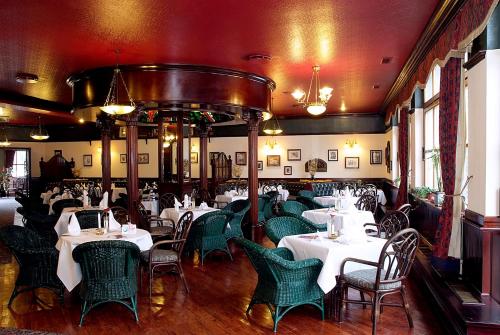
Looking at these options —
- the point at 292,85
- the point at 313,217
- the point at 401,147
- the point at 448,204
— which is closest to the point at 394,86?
the point at 401,147

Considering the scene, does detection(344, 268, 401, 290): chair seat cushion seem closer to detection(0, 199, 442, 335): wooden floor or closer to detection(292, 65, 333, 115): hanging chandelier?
detection(0, 199, 442, 335): wooden floor

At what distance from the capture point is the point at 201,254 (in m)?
6.77

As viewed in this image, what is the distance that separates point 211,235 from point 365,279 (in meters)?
3.30

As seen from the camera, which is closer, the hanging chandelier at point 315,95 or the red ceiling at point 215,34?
the red ceiling at point 215,34

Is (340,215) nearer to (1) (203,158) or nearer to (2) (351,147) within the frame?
(1) (203,158)

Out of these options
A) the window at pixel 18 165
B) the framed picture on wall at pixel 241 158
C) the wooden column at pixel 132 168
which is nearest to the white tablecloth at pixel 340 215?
the wooden column at pixel 132 168

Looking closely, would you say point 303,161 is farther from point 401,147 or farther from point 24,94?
point 24,94

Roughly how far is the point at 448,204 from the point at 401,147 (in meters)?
4.67

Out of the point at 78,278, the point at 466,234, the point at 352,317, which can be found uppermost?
the point at 466,234

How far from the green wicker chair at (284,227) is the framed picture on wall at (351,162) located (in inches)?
390

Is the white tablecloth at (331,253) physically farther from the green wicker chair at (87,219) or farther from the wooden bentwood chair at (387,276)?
the green wicker chair at (87,219)

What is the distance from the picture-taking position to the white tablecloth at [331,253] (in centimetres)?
422

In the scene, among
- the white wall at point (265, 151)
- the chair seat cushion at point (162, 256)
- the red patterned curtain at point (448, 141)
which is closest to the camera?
the red patterned curtain at point (448, 141)

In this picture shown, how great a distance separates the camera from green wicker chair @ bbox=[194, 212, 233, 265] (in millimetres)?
6680
